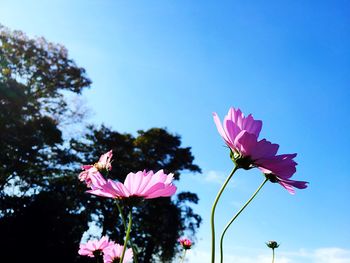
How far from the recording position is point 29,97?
580 inches

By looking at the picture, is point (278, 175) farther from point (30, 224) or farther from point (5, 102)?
point (5, 102)

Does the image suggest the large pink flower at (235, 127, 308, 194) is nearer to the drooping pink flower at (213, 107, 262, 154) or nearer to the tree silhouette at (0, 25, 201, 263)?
the drooping pink flower at (213, 107, 262, 154)

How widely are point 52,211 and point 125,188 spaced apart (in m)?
10.1

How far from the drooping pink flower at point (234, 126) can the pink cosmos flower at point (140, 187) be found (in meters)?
0.12

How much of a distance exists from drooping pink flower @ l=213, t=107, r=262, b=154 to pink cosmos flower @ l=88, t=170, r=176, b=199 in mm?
123

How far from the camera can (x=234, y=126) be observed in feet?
2.08

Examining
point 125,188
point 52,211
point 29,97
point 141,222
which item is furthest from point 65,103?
point 125,188

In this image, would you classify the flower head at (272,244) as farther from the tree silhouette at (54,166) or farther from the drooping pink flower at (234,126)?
the tree silhouette at (54,166)

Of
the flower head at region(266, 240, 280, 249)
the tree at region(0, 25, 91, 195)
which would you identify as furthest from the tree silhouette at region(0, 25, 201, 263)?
the flower head at region(266, 240, 280, 249)

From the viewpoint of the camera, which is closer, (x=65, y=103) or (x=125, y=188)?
(x=125, y=188)

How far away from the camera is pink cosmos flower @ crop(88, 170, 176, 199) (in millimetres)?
633

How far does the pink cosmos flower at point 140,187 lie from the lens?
0.63 metres

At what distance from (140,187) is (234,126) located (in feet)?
0.65

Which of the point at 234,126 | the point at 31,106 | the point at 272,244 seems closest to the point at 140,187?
the point at 234,126
